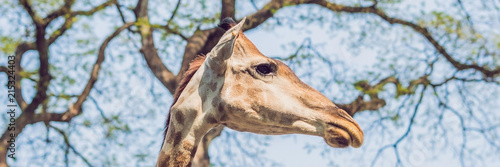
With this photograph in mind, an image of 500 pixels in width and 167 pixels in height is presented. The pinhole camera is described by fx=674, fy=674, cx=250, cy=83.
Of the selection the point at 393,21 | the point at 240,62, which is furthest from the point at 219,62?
the point at 393,21

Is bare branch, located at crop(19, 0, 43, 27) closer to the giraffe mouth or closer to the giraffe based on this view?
the giraffe

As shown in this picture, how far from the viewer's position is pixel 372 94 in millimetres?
11047

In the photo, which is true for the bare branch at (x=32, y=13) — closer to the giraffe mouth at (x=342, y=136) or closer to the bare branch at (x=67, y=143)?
the bare branch at (x=67, y=143)

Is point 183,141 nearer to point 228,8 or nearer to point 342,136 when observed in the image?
point 342,136

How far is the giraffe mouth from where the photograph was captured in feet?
12.6

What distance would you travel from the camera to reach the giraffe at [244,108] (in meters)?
3.95

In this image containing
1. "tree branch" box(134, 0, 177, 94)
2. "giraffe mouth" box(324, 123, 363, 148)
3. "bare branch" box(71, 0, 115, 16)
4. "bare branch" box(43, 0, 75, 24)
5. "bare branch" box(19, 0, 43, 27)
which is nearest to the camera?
"giraffe mouth" box(324, 123, 363, 148)

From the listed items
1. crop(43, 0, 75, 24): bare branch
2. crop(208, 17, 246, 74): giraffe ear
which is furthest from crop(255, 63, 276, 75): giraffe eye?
crop(43, 0, 75, 24): bare branch

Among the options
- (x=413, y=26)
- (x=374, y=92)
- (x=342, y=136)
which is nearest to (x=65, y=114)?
(x=374, y=92)

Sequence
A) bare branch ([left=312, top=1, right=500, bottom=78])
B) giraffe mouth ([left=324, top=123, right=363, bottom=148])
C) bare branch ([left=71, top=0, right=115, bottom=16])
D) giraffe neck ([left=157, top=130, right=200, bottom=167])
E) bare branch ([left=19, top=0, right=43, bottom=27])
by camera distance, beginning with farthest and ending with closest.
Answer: bare branch ([left=312, top=1, right=500, bottom=78]) → bare branch ([left=71, top=0, right=115, bottom=16]) → bare branch ([left=19, top=0, right=43, bottom=27]) → giraffe neck ([left=157, top=130, right=200, bottom=167]) → giraffe mouth ([left=324, top=123, right=363, bottom=148])

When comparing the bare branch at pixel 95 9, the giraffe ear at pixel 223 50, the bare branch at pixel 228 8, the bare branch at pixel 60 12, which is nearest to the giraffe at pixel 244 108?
the giraffe ear at pixel 223 50

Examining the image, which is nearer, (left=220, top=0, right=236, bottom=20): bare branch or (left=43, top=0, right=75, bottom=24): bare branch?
(left=43, top=0, right=75, bottom=24): bare branch

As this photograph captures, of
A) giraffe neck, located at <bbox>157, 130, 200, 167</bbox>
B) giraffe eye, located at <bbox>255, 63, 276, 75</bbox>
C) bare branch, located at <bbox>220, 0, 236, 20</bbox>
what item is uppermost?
bare branch, located at <bbox>220, 0, 236, 20</bbox>

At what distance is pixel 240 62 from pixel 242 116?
405 mm
